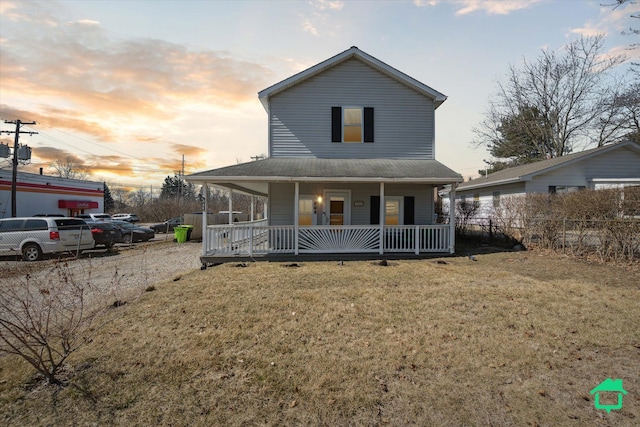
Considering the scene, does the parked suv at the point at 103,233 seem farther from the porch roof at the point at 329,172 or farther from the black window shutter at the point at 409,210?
the black window shutter at the point at 409,210

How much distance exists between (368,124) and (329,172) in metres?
3.82

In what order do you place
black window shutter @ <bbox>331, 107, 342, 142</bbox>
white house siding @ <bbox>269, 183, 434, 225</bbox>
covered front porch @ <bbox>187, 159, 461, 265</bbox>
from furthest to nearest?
black window shutter @ <bbox>331, 107, 342, 142</bbox>, white house siding @ <bbox>269, 183, 434, 225</bbox>, covered front porch @ <bbox>187, 159, 461, 265</bbox>

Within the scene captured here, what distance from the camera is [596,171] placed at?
58.9ft

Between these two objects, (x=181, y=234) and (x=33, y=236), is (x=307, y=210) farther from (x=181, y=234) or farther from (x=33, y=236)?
(x=33, y=236)

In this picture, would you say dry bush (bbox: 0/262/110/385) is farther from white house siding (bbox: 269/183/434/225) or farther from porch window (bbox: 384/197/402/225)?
porch window (bbox: 384/197/402/225)

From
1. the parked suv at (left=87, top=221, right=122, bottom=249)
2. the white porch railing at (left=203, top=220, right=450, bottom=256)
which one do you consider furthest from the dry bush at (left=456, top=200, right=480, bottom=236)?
the parked suv at (left=87, top=221, right=122, bottom=249)

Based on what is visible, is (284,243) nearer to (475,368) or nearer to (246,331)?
(246,331)

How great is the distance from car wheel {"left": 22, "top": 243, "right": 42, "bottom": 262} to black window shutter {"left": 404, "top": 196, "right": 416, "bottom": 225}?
48.7 ft

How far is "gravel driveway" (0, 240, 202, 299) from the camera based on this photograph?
25.1ft

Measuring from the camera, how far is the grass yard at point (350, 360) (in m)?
2.96

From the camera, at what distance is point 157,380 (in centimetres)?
349

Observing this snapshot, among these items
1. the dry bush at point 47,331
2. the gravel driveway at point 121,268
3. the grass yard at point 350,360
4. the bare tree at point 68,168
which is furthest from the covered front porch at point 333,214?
the bare tree at point 68,168

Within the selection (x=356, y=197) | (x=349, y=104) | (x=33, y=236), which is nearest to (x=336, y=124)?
(x=349, y=104)

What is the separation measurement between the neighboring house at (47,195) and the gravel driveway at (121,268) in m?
19.3
